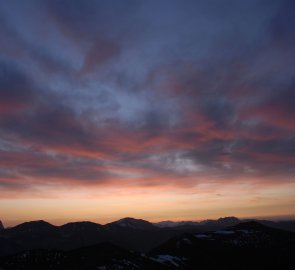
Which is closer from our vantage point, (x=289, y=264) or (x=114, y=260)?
(x=114, y=260)

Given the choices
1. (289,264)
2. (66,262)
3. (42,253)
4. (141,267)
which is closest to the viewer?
(141,267)

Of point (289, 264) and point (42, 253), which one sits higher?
point (42, 253)

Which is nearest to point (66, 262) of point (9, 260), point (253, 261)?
point (9, 260)

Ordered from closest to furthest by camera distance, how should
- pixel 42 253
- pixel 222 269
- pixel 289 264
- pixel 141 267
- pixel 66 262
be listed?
pixel 141 267, pixel 66 262, pixel 42 253, pixel 222 269, pixel 289 264

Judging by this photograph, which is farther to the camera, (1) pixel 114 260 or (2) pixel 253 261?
(2) pixel 253 261

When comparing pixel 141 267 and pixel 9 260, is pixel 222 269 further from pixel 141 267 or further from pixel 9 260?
pixel 9 260

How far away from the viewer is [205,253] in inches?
7712

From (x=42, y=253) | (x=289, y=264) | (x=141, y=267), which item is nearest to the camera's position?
(x=141, y=267)

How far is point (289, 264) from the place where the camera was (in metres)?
193

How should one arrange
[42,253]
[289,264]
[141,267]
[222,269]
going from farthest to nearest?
[289,264] < [222,269] < [42,253] < [141,267]

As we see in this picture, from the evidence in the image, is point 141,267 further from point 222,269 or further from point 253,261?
point 253,261

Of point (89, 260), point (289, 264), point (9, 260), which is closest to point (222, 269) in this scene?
point (289, 264)

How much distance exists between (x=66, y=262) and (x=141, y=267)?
4074 centimetres

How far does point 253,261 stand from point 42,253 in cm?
12369
